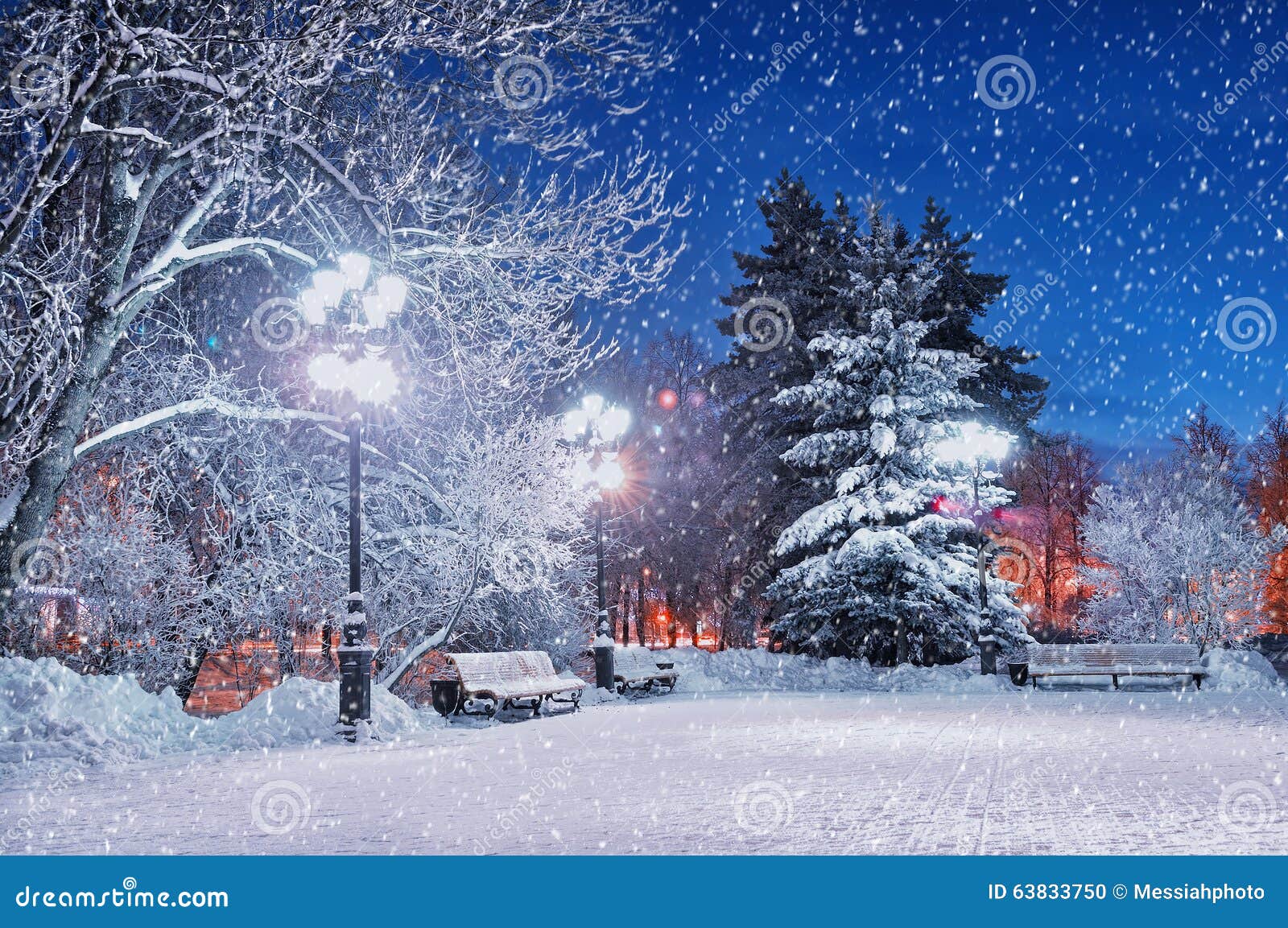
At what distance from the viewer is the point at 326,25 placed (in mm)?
9180

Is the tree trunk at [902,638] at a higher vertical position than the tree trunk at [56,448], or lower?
lower

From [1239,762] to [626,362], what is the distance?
1468 inches

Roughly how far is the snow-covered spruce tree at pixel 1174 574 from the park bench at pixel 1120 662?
1022 cm

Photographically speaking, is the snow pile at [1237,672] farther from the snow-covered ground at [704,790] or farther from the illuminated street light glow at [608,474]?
the illuminated street light glow at [608,474]

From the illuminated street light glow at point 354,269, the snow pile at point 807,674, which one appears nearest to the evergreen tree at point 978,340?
the snow pile at point 807,674

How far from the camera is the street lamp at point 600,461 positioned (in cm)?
1983

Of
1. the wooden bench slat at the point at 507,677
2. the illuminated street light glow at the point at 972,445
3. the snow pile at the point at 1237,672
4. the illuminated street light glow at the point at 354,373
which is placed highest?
the illuminated street light glow at the point at 972,445

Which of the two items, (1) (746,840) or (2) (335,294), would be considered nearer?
(1) (746,840)

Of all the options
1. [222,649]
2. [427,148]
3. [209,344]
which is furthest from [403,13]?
[222,649]

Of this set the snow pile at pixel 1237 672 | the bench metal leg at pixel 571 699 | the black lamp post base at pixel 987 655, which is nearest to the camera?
the bench metal leg at pixel 571 699

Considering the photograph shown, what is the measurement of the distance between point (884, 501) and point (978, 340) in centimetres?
941

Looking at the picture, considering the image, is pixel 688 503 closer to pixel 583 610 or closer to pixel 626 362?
pixel 626 362

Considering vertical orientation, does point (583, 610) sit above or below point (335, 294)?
below

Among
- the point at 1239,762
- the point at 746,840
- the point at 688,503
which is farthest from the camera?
the point at 688,503
